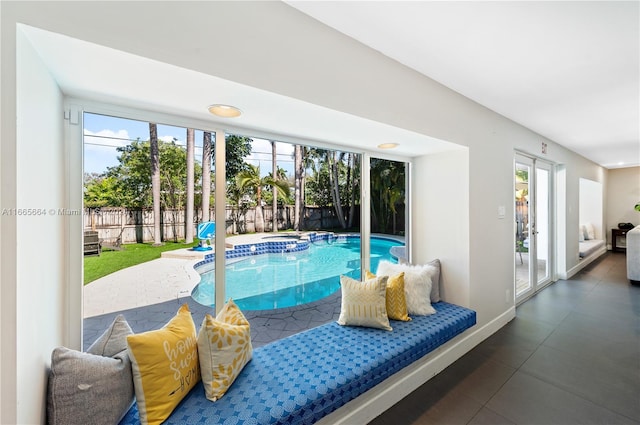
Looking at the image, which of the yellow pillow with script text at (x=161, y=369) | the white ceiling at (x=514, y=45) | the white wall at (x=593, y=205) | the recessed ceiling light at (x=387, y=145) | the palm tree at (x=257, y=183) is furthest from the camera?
the white wall at (x=593, y=205)

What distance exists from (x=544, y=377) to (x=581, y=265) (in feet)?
16.0

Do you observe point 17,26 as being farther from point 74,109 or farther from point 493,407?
point 493,407

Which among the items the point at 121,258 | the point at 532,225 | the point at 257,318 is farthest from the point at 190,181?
the point at 532,225

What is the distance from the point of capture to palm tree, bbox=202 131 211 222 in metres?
1.73

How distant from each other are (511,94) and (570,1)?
118 centimetres

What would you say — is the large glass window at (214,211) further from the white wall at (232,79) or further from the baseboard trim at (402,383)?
the baseboard trim at (402,383)

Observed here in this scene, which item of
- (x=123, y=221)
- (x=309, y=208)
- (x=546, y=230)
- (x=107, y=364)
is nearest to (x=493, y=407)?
(x=309, y=208)

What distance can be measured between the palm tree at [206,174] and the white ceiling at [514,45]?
93cm

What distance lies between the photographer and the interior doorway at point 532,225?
3791mm

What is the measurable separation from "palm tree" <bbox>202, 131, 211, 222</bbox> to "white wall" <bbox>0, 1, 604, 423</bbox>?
0.62 metres

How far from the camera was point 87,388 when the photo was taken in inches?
41.4

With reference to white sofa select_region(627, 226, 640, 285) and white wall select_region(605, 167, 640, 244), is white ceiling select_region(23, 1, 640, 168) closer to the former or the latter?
white sofa select_region(627, 226, 640, 285)

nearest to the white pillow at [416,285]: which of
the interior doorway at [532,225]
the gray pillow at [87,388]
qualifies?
the gray pillow at [87,388]

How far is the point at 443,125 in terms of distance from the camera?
2252 millimetres
